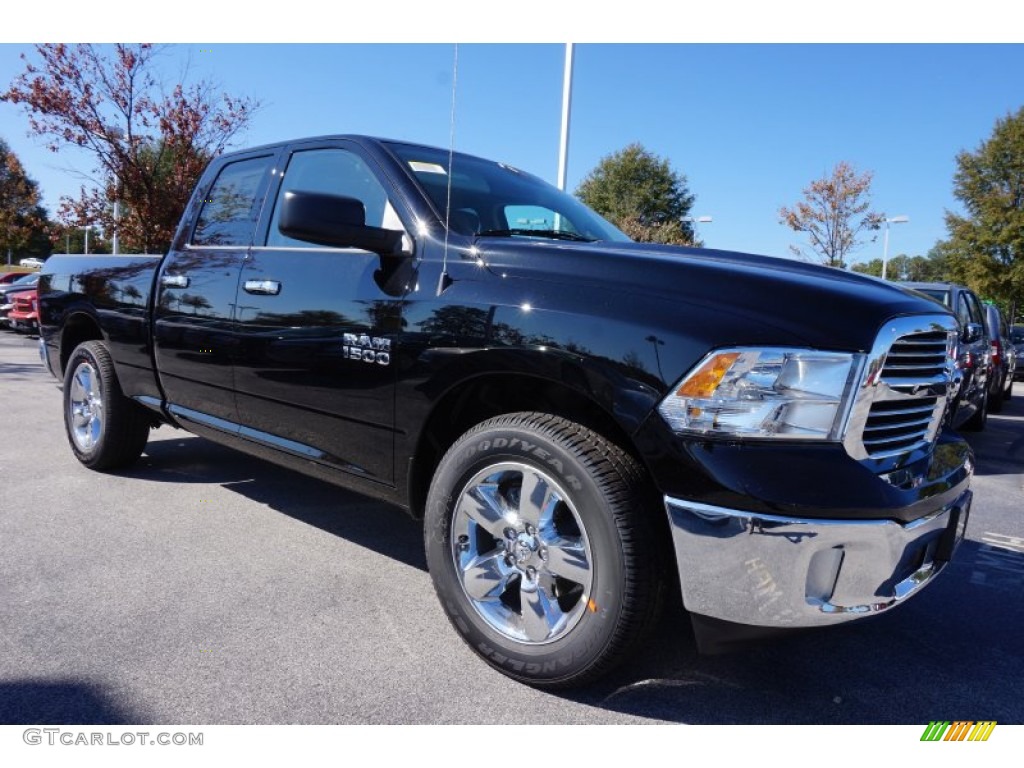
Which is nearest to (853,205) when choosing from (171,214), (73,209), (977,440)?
(977,440)

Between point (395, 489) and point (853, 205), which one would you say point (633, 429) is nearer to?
point (395, 489)

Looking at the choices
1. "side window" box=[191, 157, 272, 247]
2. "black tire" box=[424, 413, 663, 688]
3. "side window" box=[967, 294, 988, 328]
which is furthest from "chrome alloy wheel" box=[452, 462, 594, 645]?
"side window" box=[967, 294, 988, 328]

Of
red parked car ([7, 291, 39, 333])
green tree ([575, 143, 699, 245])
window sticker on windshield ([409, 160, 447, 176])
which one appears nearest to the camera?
window sticker on windshield ([409, 160, 447, 176])

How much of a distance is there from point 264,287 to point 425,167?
2.96 feet

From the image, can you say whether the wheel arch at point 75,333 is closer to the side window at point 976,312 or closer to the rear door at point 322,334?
the rear door at point 322,334

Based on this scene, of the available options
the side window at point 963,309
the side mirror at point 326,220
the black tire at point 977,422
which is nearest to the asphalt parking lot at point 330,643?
the side mirror at point 326,220

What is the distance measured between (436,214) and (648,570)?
1568mm

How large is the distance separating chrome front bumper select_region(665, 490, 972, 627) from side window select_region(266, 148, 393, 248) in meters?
1.72

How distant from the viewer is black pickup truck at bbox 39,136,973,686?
1945 mm

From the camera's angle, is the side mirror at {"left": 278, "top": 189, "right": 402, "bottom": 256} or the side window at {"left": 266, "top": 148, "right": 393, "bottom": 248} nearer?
the side mirror at {"left": 278, "top": 189, "right": 402, "bottom": 256}

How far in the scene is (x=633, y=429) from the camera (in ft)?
6.81

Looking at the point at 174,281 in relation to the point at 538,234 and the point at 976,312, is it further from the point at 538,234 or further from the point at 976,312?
the point at 976,312

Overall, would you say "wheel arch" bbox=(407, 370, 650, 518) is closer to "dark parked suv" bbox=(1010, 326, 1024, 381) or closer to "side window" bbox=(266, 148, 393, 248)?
"side window" bbox=(266, 148, 393, 248)

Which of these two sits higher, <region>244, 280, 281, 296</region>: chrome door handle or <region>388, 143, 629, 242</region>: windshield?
<region>388, 143, 629, 242</region>: windshield
